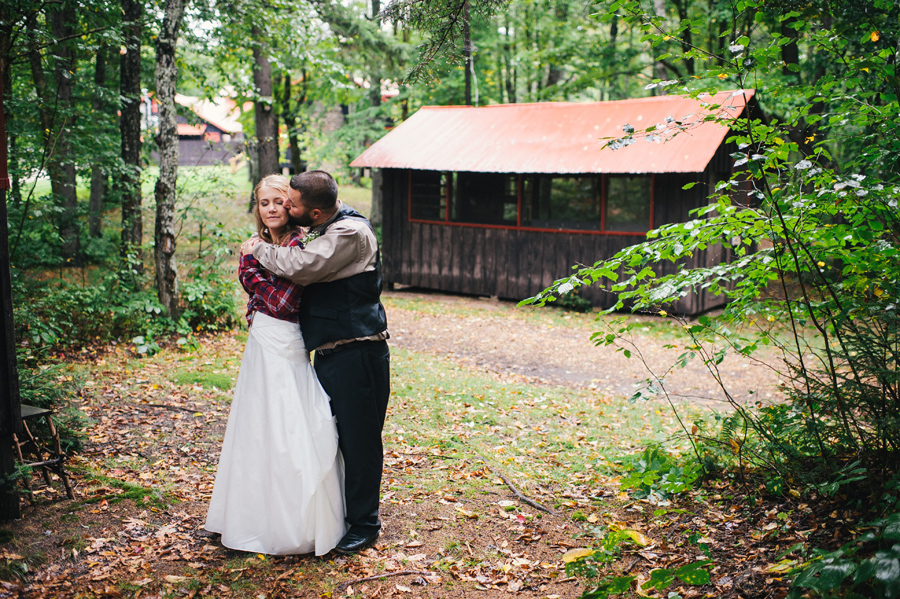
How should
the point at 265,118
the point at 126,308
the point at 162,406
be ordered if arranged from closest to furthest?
the point at 162,406 → the point at 126,308 → the point at 265,118

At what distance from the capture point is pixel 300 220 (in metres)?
3.66

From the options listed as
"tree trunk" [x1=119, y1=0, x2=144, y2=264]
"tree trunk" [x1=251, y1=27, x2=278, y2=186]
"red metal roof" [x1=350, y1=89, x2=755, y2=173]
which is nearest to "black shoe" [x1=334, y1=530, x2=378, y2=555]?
"tree trunk" [x1=119, y1=0, x2=144, y2=264]

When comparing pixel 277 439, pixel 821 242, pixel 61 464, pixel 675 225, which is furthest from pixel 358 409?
pixel 821 242

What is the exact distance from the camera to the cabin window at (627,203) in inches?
505

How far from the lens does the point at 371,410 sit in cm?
367

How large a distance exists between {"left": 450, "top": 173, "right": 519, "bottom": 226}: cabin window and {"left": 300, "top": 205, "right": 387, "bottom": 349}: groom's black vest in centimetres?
1071

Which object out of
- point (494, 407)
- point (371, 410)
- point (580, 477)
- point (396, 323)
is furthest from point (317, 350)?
point (396, 323)

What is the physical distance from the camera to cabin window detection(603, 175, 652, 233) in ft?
42.1

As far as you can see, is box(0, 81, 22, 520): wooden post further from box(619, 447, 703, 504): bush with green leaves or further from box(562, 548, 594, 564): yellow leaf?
box(619, 447, 703, 504): bush with green leaves

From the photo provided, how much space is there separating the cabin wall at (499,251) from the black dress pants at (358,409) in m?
9.59

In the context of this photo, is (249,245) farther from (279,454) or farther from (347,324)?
(279,454)

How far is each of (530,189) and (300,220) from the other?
10692 mm

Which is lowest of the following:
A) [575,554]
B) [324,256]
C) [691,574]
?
[575,554]

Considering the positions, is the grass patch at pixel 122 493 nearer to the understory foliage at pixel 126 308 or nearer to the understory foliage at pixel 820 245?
the understory foliage at pixel 126 308
